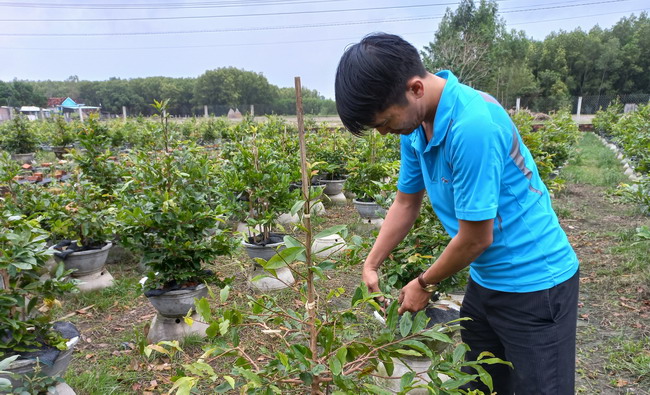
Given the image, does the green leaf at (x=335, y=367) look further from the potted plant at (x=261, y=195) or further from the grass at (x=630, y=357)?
the potted plant at (x=261, y=195)

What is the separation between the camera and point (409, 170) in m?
1.51

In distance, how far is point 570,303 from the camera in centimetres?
133

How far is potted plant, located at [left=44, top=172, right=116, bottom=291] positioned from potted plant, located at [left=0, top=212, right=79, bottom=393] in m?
1.27

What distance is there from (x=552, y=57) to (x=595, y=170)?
30.7m

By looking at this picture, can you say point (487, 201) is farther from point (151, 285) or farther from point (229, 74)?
point (229, 74)

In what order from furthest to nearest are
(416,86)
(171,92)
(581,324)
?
(171,92), (581,324), (416,86)

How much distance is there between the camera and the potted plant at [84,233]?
3.31 meters

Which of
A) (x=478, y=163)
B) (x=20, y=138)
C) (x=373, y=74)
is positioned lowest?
(x=20, y=138)

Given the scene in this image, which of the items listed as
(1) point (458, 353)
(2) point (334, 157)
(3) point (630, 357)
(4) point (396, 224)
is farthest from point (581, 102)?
(1) point (458, 353)

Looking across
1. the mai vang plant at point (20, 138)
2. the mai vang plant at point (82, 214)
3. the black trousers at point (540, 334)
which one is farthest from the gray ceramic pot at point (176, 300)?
the mai vang plant at point (20, 138)

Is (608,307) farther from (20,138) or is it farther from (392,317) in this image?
(20,138)

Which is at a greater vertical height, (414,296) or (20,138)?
(20,138)

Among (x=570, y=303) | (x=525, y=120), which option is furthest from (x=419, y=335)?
(x=525, y=120)

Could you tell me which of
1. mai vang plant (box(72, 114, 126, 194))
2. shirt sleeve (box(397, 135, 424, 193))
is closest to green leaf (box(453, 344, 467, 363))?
shirt sleeve (box(397, 135, 424, 193))
